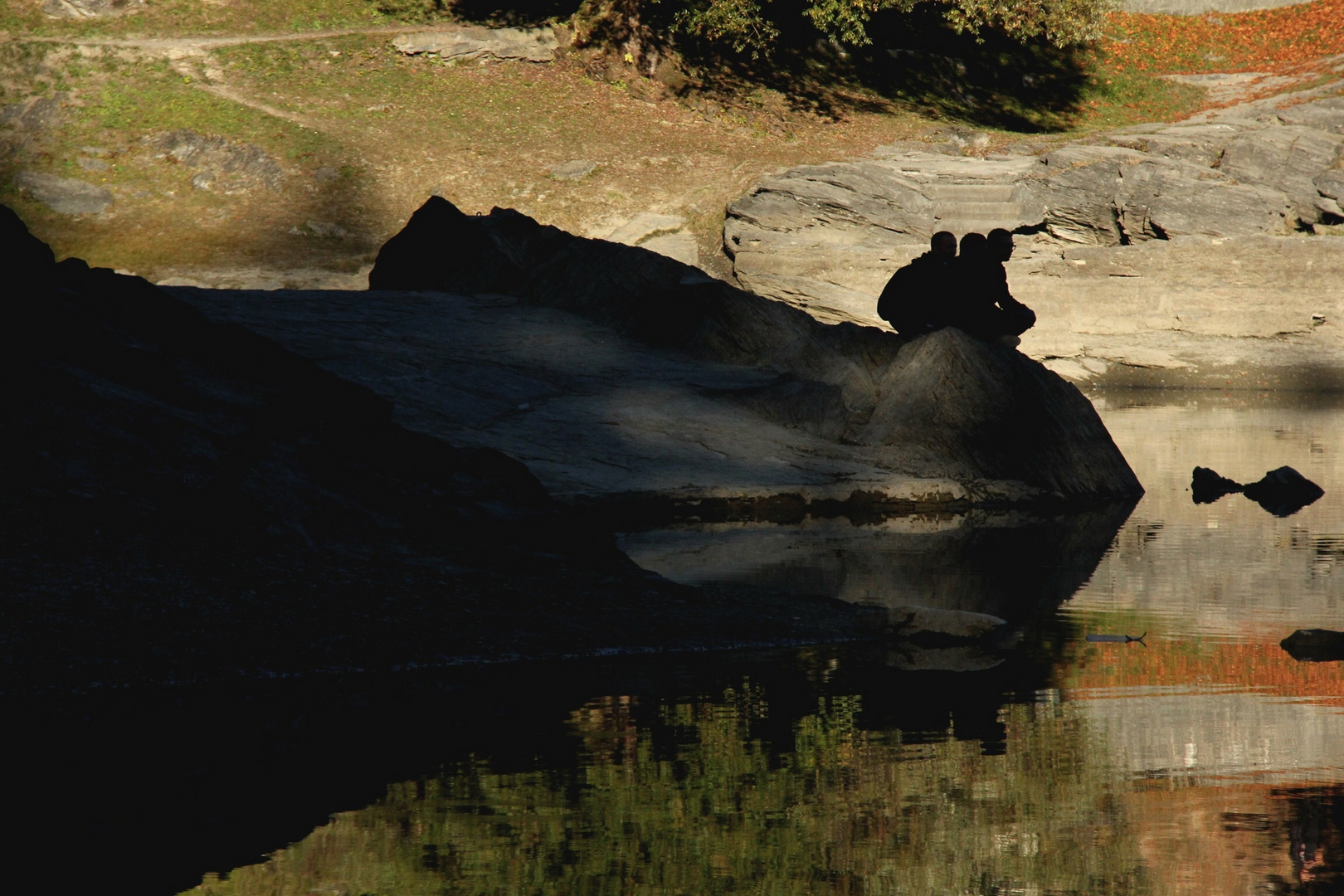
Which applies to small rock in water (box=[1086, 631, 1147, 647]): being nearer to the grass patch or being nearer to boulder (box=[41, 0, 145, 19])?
the grass patch

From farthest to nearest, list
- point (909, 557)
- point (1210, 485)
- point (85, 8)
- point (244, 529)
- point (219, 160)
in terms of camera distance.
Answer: point (85, 8) → point (219, 160) → point (1210, 485) → point (909, 557) → point (244, 529)

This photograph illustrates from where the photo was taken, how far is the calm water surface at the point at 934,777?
2.65 meters

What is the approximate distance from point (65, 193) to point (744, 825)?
2195 centimetres

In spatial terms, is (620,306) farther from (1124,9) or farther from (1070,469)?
(1124,9)

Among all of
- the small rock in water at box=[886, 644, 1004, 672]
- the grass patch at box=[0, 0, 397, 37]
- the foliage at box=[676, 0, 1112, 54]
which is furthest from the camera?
the grass patch at box=[0, 0, 397, 37]

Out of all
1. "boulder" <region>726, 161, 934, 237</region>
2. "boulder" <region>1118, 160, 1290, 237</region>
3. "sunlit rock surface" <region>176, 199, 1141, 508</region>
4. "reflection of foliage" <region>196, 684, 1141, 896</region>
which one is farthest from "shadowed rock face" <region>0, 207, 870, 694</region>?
"boulder" <region>1118, 160, 1290, 237</region>

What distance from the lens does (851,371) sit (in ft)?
33.8

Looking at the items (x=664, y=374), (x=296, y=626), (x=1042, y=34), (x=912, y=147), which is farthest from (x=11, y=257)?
(x=1042, y=34)

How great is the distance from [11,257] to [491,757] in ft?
11.8

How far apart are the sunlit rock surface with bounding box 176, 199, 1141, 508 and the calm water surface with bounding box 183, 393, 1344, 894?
2.82 metres

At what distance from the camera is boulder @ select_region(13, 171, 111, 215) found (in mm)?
22141

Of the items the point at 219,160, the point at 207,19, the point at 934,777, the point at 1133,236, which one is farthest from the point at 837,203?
the point at 934,777

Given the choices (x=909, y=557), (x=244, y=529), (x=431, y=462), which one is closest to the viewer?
(x=244, y=529)

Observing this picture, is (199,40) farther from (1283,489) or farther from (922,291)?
(1283,489)
